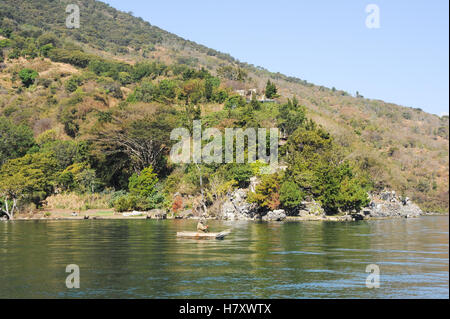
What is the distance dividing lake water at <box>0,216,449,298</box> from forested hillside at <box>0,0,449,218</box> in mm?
21549

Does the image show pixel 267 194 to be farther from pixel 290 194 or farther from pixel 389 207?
pixel 389 207

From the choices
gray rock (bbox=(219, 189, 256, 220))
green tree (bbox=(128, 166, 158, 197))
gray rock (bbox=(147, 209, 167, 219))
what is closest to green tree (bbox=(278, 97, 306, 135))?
gray rock (bbox=(219, 189, 256, 220))

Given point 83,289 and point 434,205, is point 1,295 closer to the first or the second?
point 83,289

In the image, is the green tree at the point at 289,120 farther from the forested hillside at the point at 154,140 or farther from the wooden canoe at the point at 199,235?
the wooden canoe at the point at 199,235

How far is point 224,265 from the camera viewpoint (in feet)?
73.0

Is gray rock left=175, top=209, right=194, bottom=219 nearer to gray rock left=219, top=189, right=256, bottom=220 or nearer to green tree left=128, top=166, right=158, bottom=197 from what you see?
gray rock left=219, top=189, right=256, bottom=220

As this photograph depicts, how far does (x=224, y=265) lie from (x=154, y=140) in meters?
40.3

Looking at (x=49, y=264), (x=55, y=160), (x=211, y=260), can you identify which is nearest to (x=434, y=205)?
(x=55, y=160)

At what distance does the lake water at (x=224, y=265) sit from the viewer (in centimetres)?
1755

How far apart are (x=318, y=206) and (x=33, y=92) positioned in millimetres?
67463

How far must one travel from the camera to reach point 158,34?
184500 millimetres

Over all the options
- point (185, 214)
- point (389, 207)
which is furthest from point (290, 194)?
point (389, 207)

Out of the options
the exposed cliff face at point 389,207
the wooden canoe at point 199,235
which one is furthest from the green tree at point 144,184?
the exposed cliff face at point 389,207

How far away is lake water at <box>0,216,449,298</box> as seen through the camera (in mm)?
17547
